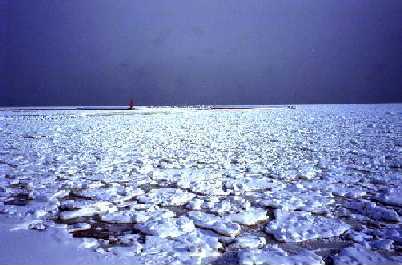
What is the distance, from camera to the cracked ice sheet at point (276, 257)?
1.91 meters

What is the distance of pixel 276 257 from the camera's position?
1.97 meters

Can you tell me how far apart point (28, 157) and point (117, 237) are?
4.14m

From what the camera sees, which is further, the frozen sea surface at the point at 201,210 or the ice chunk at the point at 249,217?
the ice chunk at the point at 249,217

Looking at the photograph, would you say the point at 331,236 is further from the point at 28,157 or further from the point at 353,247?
the point at 28,157

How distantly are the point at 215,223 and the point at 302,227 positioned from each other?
2.12 feet

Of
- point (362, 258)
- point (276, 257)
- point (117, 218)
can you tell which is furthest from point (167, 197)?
point (362, 258)

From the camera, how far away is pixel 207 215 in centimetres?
274

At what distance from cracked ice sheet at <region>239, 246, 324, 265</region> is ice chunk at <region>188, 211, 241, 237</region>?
0.35m

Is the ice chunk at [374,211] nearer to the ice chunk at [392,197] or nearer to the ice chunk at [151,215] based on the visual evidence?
the ice chunk at [392,197]

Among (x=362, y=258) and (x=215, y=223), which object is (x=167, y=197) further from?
(x=362, y=258)

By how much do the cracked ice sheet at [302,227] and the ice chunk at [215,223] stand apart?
248 millimetres

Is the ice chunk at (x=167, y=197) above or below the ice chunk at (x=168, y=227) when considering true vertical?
above

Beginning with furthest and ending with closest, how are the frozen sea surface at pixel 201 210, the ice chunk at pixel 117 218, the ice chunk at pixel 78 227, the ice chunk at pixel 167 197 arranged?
the ice chunk at pixel 167 197 → the ice chunk at pixel 117 218 → the ice chunk at pixel 78 227 → the frozen sea surface at pixel 201 210

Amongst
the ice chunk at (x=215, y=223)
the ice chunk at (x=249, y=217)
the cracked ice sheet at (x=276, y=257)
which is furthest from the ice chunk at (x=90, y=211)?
the cracked ice sheet at (x=276, y=257)
